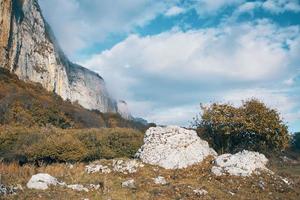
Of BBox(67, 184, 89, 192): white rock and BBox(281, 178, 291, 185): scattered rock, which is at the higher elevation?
BBox(281, 178, 291, 185): scattered rock

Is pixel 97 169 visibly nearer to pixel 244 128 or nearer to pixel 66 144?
pixel 66 144

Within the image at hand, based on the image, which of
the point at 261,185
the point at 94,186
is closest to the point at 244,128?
the point at 261,185

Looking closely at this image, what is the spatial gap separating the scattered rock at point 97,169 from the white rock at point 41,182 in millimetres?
5319

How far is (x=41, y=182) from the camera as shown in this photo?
83.6ft

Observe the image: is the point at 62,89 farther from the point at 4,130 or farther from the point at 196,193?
the point at 196,193

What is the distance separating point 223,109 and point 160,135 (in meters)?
8.38

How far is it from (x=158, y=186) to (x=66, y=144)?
35.0 feet

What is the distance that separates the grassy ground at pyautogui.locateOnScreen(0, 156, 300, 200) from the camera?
24891 millimetres

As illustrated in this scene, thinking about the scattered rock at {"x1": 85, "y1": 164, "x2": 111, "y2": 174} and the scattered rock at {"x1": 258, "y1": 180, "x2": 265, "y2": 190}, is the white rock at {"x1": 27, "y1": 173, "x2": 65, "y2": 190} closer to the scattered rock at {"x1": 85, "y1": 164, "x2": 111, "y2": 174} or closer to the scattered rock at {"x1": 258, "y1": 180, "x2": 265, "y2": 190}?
the scattered rock at {"x1": 85, "y1": 164, "x2": 111, "y2": 174}

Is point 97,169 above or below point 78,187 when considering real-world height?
above

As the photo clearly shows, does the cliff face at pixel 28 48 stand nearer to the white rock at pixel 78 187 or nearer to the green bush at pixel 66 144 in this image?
the green bush at pixel 66 144

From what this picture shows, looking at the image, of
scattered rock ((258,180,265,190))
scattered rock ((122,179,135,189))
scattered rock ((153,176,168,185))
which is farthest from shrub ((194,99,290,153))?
scattered rock ((122,179,135,189))

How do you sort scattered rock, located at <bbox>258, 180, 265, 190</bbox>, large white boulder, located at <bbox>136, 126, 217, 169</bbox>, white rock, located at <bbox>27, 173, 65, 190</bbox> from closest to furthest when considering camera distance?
white rock, located at <bbox>27, 173, 65, 190</bbox>
scattered rock, located at <bbox>258, 180, 265, 190</bbox>
large white boulder, located at <bbox>136, 126, 217, 169</bbox>

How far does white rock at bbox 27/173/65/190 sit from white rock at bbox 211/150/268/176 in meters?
11.1
